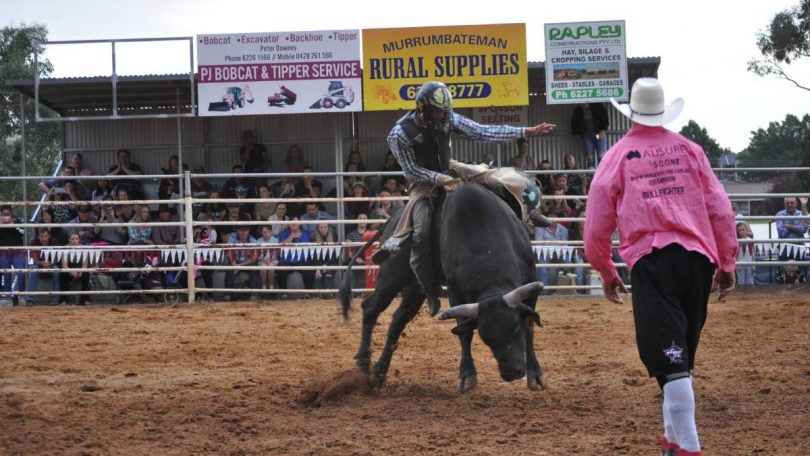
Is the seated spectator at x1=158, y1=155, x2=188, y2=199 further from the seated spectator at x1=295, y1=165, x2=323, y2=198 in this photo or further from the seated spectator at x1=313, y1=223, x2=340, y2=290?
the seated spectator at x1=313, y1=223, x2=340, y2=290

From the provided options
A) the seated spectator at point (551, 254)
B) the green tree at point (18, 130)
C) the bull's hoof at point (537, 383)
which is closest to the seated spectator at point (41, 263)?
the seated spectator at point (551, 254)

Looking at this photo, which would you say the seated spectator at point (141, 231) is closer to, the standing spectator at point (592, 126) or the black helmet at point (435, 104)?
the standing spectator at point (592, 126)

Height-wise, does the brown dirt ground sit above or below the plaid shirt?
below

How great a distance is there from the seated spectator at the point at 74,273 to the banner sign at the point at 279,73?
3.14m

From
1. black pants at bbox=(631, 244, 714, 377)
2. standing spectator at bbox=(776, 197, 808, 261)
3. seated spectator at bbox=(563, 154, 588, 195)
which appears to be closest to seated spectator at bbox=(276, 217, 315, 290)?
seated spectator at bbox=(563, 154, 588, 195)

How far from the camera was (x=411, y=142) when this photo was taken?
273 inches

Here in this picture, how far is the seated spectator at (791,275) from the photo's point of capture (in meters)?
14.3

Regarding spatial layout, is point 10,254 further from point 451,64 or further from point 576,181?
point 576,181

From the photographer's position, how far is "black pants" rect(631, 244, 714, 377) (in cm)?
410

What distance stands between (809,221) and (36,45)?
41.6 feet

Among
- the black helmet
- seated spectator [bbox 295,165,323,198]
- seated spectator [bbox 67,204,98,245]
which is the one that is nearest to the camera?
the black helmet

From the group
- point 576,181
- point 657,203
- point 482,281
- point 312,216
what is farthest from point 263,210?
point 657,203

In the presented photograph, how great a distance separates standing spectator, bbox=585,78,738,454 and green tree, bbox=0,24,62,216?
99.7 feet

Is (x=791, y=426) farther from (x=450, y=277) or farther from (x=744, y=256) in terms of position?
(x=744, y=256)
